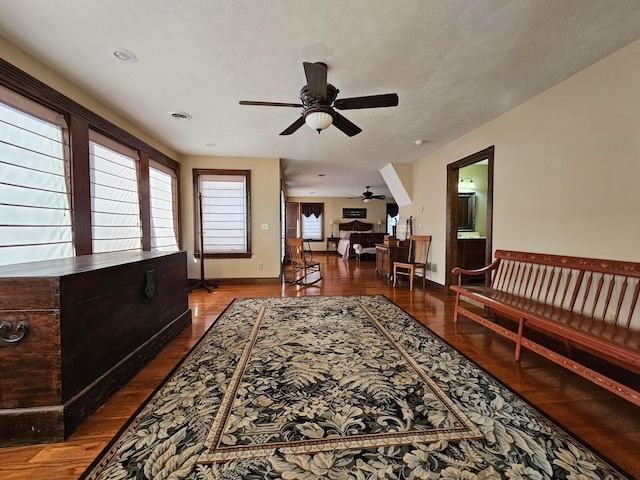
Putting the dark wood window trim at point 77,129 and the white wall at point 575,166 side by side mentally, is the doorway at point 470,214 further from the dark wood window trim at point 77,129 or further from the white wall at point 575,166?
the dark wood window trim at point 77,129

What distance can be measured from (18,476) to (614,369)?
11.9ft

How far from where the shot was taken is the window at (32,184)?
1836 mm

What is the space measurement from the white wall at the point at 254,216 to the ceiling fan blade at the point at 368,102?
2791mm

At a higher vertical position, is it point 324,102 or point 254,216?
point 324,102

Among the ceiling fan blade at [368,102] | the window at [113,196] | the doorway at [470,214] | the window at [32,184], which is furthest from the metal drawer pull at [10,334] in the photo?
the doorway at [470,214]

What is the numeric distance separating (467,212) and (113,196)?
19.5 ft

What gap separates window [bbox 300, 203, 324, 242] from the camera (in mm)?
10430

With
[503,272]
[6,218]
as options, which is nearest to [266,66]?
[6,218]

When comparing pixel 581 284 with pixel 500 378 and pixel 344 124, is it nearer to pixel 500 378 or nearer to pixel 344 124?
pixel 500 378

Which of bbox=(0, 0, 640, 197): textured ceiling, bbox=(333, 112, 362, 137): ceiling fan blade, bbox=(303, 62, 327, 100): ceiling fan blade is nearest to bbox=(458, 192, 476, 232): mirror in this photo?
bbox=(0, 0, 640, 197): textured ceiling

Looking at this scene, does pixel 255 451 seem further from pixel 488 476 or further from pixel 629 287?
pixel 629 287

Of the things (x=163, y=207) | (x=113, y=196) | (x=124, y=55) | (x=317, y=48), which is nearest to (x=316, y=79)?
(x=317, y=48)

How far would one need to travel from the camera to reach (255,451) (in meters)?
1.16

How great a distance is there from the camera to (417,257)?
4.92 m
